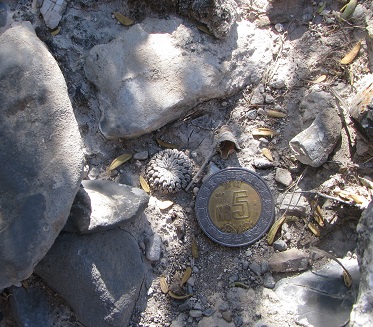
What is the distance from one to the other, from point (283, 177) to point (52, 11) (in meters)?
1.77

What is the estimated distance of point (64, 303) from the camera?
9.12 ft

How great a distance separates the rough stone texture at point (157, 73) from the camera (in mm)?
3023

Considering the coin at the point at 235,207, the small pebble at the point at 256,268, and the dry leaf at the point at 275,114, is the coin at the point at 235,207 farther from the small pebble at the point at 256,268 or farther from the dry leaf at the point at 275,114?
the dry leaf at the point at 275,114

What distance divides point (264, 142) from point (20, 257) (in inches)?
64.6

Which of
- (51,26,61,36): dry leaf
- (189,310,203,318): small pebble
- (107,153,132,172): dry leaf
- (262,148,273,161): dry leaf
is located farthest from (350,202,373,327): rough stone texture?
(51,26,61,36): dry leaf

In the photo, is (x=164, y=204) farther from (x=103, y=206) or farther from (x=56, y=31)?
(x=56, y=31)

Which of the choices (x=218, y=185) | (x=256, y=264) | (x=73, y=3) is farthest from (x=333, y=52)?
(x=73, y=3)

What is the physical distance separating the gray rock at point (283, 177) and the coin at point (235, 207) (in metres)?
0.10

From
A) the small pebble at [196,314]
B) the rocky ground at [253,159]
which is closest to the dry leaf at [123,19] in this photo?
the rocky ground at [253,159]

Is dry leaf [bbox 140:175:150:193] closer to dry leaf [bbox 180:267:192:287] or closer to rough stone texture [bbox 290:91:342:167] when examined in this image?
dry leaf [bbox 180:267:192:287]

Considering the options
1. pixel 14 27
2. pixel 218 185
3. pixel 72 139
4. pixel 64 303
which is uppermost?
pixel 14 27

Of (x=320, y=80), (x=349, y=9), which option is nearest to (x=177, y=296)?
(x=320, y=80)

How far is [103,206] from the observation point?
2.73 m

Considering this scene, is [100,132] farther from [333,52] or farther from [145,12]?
[333,52]
